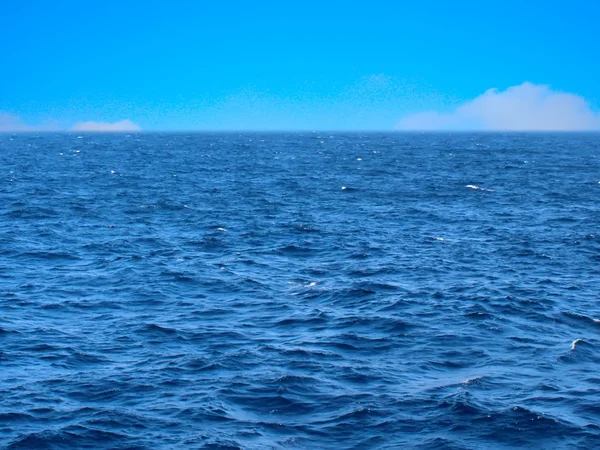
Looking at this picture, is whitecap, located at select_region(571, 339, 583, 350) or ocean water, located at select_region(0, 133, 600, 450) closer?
ocean water, located at select_region(0, 133, 600, 450)

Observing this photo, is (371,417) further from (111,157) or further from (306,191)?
(111,157)

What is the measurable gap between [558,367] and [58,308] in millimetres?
23080

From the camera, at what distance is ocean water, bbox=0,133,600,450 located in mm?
22234

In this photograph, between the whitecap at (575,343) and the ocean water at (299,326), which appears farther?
the whitecap at (575,343)

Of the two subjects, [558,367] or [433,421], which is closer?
[433,421]

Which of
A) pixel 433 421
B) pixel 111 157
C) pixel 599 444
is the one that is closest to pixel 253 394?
pixel 433 421

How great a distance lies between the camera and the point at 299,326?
3195 centimetres

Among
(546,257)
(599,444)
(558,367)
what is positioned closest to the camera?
(599,444)

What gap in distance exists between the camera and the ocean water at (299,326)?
72.9 feet

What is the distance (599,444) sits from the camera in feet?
68.7

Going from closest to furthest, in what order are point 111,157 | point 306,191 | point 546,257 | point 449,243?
1. point 546,257
2. point 449,243
3. point 306,191
4. point 111,157

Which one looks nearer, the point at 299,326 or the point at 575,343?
the point at 575,343

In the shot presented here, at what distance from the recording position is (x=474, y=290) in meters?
37.4

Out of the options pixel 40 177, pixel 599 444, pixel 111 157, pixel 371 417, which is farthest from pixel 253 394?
pixel 111 157
